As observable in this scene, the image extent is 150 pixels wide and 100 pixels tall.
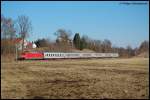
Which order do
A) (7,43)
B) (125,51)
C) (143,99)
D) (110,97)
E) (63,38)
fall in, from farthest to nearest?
1. (125,51)
2. (63,38)
3. (7,43)
4. (110,97)
5. (143,99)

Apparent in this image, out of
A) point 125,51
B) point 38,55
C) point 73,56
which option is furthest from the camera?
point 125,51

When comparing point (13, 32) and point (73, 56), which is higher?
point (13, 32)

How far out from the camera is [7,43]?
265ft

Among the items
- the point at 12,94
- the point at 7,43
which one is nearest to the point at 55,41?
the point at 7,43

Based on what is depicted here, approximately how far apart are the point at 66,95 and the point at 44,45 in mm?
112307

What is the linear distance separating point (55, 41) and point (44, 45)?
831 cm

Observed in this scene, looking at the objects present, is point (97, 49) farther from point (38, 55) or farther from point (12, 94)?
point (12, 94)

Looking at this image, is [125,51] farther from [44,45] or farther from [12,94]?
[12,94]

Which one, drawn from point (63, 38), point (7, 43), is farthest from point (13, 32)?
point (63, 38)

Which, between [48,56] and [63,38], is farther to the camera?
[63,38]

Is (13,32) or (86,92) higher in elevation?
(13,32)

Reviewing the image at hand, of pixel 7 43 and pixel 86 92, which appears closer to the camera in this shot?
pixel 86 92

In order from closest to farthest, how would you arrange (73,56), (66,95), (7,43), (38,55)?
(66,95) < (38,55) < (7,43) < (73,56)

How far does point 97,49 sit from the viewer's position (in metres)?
138
